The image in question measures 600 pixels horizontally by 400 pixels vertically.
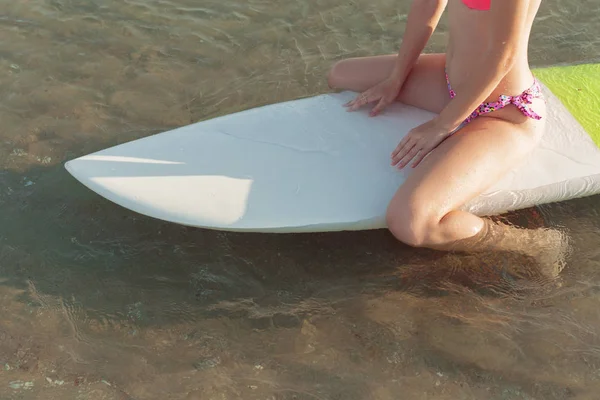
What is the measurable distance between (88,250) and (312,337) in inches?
41.7

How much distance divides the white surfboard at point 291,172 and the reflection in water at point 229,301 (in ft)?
0.89

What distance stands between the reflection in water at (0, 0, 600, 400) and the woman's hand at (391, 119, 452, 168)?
0.41m

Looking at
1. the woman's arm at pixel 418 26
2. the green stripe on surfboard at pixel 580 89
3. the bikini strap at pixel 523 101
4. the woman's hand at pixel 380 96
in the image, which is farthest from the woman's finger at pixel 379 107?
the green stripe on surfboard at pixel 580 89

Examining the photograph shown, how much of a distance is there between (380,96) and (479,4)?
67 cm

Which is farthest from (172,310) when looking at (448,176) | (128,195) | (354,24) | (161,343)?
(354,24)

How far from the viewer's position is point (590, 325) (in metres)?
2.63

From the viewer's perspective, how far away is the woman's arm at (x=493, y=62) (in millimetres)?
2365

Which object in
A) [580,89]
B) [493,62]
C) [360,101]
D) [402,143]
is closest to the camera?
[493,62]

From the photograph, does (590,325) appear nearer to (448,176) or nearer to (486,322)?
(486,322)

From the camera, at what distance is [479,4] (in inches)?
98.9

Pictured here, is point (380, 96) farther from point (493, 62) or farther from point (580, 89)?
point (580, 89)

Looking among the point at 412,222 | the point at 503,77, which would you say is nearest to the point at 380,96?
the point at 503,77

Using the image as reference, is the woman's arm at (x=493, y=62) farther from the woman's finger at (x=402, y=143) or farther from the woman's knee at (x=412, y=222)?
the woman's knee at (x=412, y=222)

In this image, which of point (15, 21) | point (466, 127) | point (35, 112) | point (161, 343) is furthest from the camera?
point (15, 21)
